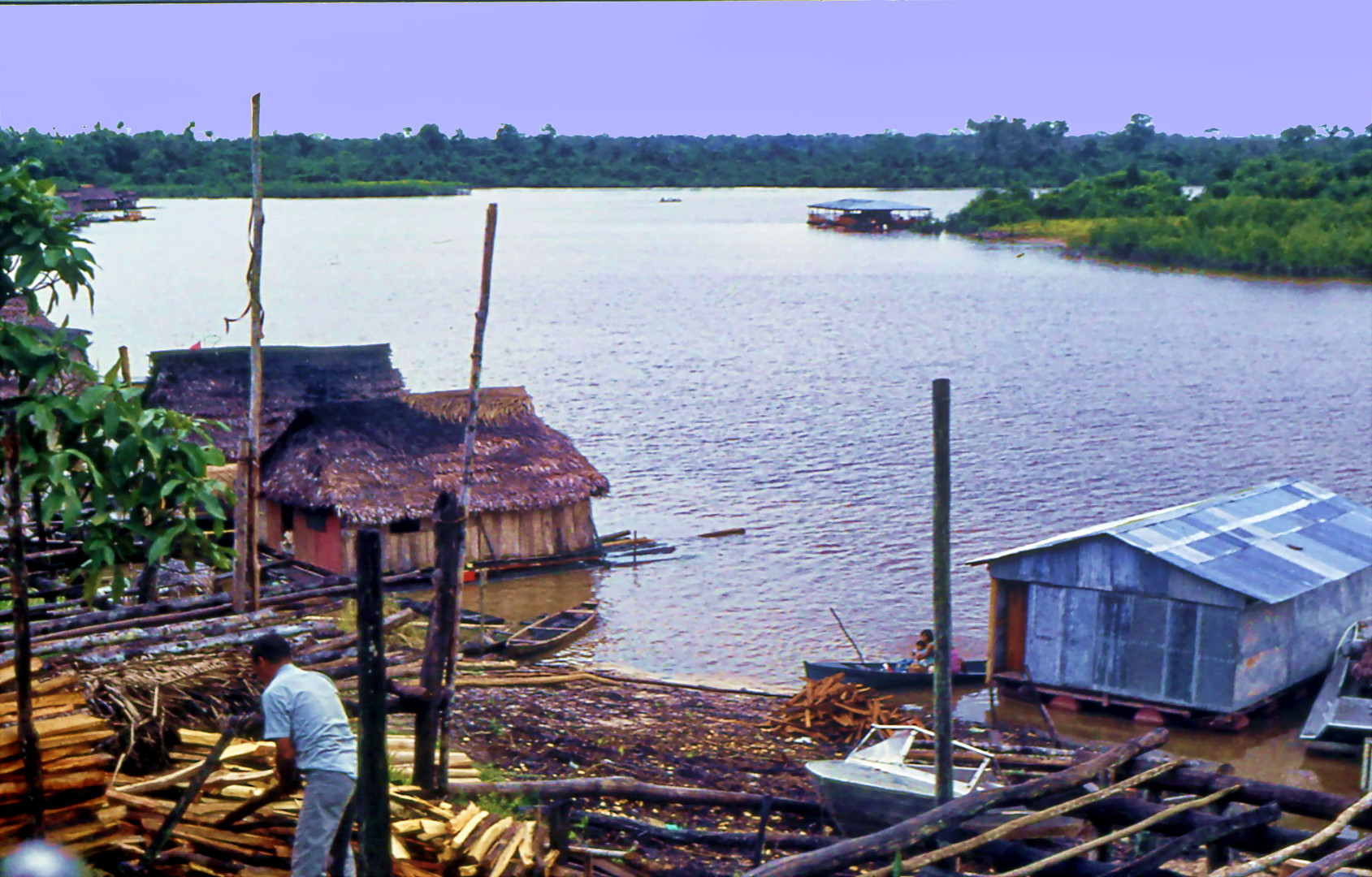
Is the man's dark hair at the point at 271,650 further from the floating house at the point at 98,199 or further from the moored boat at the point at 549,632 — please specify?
the floating house at the point at 98,199

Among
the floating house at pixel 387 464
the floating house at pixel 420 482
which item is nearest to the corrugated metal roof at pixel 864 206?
the floating house at pixel 387 464

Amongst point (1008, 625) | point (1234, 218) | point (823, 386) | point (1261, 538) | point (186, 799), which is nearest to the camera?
point (186, 799)

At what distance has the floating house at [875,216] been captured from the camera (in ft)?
374

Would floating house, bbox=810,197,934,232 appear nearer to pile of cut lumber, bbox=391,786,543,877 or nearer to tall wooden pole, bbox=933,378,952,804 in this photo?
tall wooden pole, bbox=933,378,952,804

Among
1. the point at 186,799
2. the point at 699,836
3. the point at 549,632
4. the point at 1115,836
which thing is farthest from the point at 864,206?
the point at 186,799

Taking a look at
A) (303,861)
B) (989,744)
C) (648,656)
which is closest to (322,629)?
(303,861)

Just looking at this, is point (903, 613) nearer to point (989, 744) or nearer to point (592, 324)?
point (989, 744)

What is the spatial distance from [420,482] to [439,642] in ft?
52.6

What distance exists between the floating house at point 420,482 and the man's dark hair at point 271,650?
16659 millimetres

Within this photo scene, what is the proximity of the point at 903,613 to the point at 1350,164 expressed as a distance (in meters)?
71.2

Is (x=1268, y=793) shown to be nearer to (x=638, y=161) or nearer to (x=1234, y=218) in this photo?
(x=1234, y=218)

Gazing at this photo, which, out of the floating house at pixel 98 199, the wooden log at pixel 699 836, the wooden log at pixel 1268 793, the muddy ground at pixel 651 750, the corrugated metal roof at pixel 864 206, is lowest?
the muddy ground at pixel 651 750

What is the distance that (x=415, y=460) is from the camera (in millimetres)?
25031

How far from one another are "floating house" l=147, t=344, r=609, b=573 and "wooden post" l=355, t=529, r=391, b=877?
699 inches
